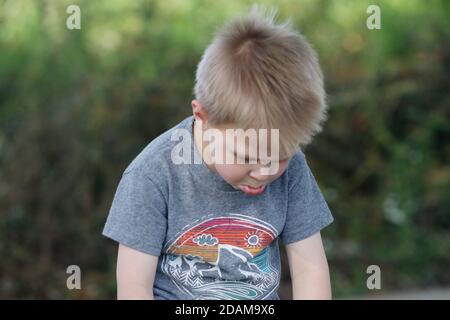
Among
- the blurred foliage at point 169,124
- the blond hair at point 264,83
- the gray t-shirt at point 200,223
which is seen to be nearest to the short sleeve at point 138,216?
the gray t-shirt at point 200,223

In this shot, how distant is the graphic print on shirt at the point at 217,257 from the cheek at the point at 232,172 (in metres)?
0.20

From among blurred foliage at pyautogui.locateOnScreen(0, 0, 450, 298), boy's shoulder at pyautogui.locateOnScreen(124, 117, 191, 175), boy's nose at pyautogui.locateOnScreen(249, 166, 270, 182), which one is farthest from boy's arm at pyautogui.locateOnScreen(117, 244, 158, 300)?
blurred foliage at pyautogui.locateOnScreen(0, 0, 450, 298)

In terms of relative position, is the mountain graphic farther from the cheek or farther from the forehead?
the forehead

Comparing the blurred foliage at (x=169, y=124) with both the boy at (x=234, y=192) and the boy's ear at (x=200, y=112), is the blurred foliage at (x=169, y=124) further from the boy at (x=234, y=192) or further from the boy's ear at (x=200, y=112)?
the boy's ear at (x=200, y=112)

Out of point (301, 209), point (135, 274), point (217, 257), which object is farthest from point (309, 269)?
point (135, 274)

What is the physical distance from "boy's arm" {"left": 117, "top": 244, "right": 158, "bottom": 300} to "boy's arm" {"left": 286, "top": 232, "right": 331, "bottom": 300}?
0.45m

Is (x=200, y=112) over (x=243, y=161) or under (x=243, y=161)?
over

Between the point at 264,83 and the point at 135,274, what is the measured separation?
0.64m

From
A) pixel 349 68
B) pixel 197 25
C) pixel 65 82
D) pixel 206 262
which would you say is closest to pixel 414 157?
pixel 349 68

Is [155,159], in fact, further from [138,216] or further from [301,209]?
[301,209]

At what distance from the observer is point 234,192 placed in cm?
258

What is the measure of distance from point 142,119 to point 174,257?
2506mm

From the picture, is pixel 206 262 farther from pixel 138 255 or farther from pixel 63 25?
pixel 63 25

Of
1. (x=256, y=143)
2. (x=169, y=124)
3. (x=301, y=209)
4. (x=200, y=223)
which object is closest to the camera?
(x=256, y=143)
